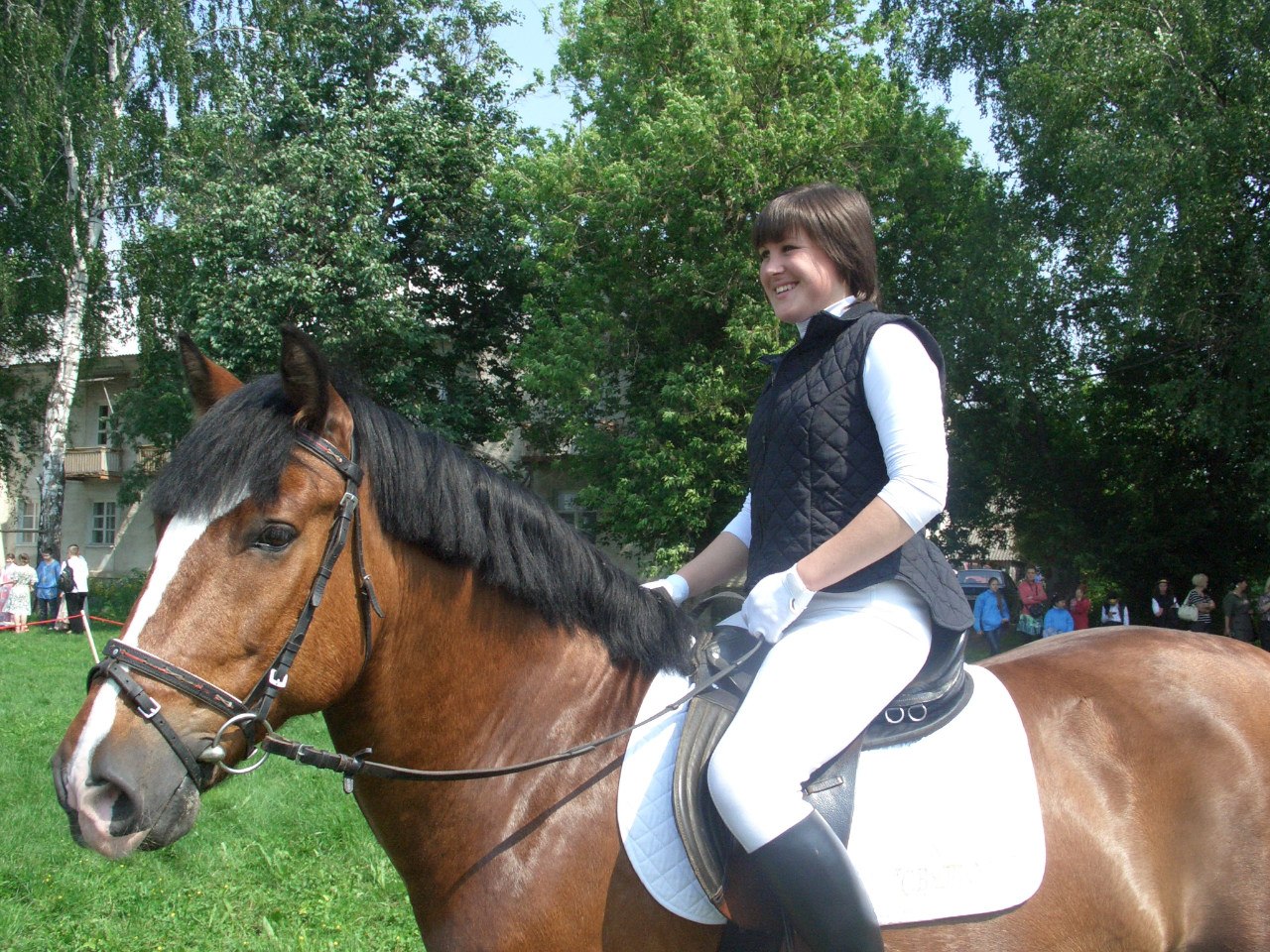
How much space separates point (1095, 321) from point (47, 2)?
73.0 feet

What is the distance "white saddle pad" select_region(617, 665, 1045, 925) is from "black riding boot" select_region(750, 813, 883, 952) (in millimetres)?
151

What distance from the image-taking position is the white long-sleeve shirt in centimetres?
196

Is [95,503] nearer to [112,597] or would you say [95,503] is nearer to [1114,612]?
[112,597]

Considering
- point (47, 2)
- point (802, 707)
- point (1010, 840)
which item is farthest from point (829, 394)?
point (47, 2)

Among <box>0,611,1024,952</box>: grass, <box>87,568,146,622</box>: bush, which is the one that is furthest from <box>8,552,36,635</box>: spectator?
<box>0,611,1024,952</box>: grass

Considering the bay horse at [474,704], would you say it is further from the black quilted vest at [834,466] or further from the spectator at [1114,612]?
the spectator at [1114,612]

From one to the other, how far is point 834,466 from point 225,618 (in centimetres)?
133

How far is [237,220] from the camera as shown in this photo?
18.4 meters

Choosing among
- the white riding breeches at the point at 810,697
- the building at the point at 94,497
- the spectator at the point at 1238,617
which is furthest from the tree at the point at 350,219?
the white riding breeches at the point at 810,697

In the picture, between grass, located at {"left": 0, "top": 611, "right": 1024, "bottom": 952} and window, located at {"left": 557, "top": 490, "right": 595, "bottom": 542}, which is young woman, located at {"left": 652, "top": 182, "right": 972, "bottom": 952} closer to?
grass, located at {"left": 0, "top": 611, "right": 1024, "bottom": 952}

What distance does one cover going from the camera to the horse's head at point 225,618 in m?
1.73

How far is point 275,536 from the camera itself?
191 cm

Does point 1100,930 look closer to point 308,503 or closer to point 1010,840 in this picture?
point 1010,840

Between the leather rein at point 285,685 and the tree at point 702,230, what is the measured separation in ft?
48.3
